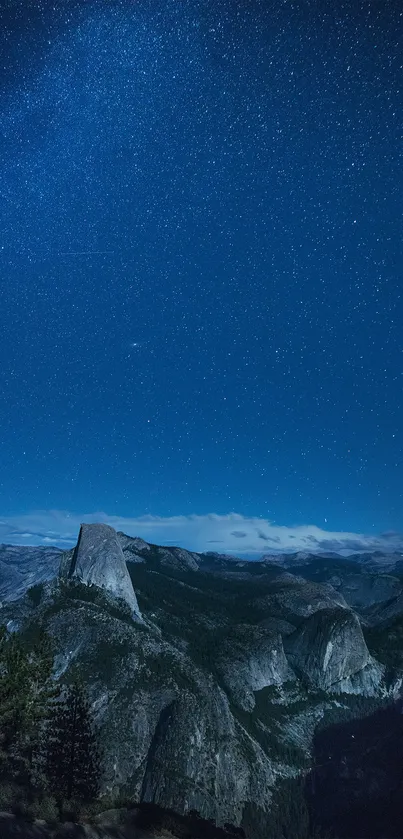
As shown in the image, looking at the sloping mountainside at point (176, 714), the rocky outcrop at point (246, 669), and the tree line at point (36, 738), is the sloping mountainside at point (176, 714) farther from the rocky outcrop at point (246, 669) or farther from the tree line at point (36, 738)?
the tree line at point (36, 738)

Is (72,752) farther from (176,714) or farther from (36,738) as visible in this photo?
(176,714)

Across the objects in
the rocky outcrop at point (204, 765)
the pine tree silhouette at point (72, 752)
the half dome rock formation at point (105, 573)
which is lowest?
the rocky outcrop at point (204, 765)

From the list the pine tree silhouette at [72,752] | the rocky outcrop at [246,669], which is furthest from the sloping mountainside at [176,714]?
the pine tree silhouette at [72,752]

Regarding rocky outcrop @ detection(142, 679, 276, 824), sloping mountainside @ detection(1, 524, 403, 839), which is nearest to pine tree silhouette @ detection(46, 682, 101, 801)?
sloping mountainside @ detection(1, 524, 403, 839)

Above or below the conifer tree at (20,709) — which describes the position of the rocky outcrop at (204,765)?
below

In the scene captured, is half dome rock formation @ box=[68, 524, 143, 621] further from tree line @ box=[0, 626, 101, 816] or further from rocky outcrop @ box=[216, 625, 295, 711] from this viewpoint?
tree line @ box=[0, 626, 101, 816]

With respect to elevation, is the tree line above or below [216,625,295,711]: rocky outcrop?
above

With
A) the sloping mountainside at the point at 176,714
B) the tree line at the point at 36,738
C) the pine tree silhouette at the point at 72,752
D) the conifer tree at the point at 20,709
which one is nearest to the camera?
the tree line at the point at 36,738

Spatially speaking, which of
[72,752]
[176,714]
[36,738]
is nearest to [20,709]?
[36,738]

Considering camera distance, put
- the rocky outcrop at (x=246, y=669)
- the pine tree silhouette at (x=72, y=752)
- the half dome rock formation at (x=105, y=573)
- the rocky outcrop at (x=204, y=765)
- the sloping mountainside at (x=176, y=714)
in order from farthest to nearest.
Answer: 1. the half dome rock formation at (x=105, y=573)
2. the rocky outcrop at (x=246, y=669)
3. the sloping mountainside at (x=176, y=714)
4. the rocky outcrop at (x=204, y=765)
5. the pine tree silhouette at (x=72, y=752)

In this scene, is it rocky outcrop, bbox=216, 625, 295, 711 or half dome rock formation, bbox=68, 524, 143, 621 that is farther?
half dome rock formation, bbox=68, 524, 143, 621

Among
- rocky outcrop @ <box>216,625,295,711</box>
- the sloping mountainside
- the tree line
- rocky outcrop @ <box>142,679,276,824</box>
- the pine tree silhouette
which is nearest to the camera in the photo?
the tree line
